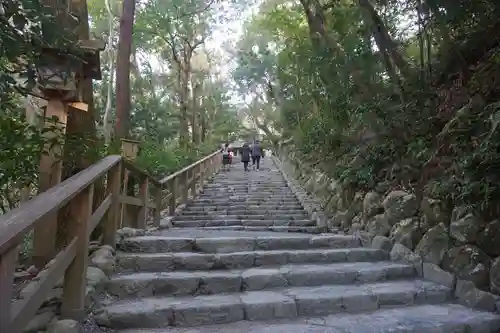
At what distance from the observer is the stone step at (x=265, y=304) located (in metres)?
2.67

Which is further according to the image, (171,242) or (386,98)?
(386,98)

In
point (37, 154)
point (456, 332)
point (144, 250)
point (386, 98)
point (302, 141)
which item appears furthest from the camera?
point (302, 141)

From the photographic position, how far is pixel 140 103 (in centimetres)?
1441

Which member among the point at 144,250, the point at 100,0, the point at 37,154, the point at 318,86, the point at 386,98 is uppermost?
the point at 100,0

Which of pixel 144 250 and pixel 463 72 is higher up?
pixel 463 72

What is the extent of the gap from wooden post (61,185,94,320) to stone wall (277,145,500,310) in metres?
3.09

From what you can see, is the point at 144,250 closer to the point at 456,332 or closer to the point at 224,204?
the point at 456,332

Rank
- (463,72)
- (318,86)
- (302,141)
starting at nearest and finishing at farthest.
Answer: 1. (463,72)
2. (318,86)
3. (302,141)

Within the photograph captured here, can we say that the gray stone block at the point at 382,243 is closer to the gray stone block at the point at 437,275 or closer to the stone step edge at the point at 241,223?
the gray stone block at the point at 437,275

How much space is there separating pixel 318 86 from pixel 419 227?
4.31 metres

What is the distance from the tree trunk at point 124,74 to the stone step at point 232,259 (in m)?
4.18

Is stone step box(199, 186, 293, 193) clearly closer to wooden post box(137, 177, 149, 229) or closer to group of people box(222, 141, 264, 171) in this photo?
wooden post box(137, 177, 149, 229)

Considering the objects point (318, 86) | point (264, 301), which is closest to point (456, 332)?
point (264, 301)

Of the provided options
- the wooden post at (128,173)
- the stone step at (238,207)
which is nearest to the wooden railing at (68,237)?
the wooden post at (128,173)
